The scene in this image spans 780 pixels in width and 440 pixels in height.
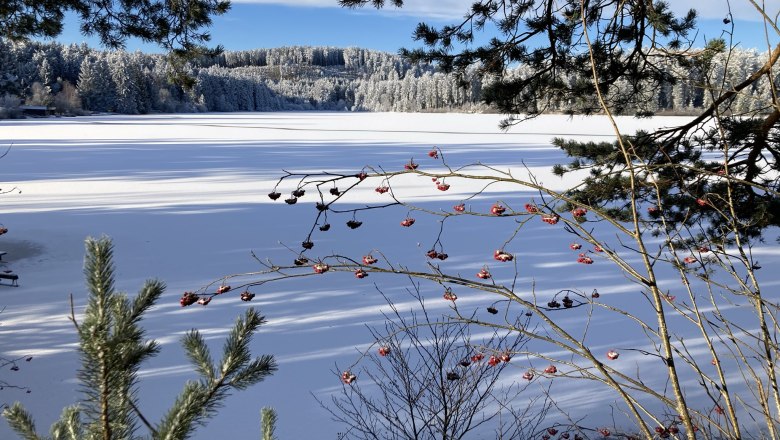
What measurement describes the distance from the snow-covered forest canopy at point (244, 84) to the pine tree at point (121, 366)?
15.9 m

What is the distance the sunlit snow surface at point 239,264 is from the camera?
4.68 meters

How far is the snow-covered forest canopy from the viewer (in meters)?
56.3

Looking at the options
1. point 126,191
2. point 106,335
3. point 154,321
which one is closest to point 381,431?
point 154,321

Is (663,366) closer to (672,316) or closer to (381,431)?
(672,316)

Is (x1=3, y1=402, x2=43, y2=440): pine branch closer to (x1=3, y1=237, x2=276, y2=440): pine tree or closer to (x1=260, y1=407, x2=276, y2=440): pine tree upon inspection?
(x1=3, y1=237, x2=276, y2=440): pine tree

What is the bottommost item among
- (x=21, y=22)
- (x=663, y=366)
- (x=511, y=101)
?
(x=663, y=366)

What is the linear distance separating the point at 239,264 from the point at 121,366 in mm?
7491

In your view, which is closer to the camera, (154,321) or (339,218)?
(154,321)

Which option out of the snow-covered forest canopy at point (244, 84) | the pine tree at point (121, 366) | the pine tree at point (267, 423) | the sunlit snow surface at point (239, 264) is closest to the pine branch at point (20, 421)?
the pine tree at point (121, 366)

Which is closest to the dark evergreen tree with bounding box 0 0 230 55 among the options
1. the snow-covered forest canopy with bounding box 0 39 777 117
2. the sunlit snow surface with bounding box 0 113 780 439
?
the sunlit snow surface with bounding box 0 113 780 439

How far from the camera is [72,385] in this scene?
465cm

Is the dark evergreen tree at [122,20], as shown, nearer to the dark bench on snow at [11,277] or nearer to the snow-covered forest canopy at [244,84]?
the dark bench on snow at [11,277]

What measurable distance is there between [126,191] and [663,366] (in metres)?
11.6

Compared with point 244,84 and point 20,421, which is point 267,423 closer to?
point 20,421
